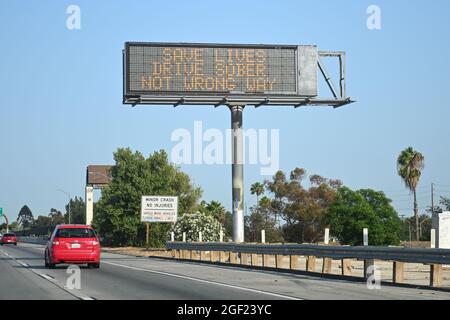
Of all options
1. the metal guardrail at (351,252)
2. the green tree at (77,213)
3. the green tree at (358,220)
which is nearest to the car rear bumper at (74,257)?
the metal guardrail at (351,252)

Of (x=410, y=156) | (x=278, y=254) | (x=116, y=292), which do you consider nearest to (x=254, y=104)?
(x=278, y=254)

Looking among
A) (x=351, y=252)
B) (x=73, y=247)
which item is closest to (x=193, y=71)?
(x=73, y=247)

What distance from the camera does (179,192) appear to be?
267ft

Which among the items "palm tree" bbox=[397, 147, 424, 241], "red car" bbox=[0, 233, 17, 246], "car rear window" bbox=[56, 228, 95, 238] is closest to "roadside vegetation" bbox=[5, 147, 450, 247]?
"palm tree" bbox=[397, 147, 424, 241]

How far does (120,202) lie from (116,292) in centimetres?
5229

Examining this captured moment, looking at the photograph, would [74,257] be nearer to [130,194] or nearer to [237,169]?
[237,169]

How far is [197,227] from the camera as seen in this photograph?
6088 cm

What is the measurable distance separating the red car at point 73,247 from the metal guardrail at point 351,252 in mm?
5839

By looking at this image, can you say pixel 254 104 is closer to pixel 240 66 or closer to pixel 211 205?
pixel 240 66

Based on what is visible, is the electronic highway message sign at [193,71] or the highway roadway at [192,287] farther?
the electronic highway message sign at [193,71]

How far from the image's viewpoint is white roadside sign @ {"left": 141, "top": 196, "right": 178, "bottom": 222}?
177ft

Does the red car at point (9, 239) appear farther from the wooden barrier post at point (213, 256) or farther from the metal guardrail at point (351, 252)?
the metal guardrail at point (351, 252)

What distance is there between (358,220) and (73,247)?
218ft

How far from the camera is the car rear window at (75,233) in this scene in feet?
96.1
